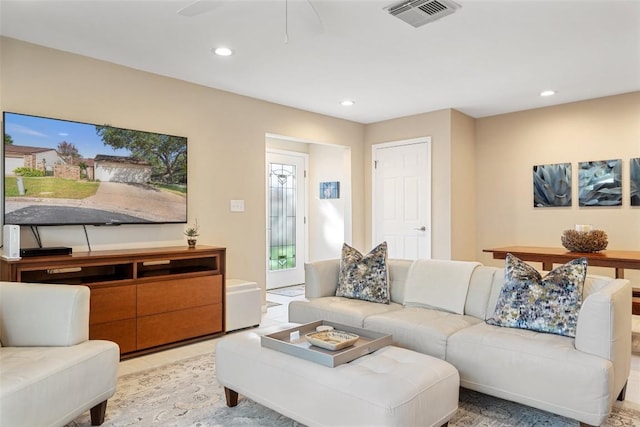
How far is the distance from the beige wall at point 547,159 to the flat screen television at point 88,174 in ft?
12.8

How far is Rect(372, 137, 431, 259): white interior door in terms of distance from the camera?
5.46 m

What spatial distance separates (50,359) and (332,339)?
134 cm

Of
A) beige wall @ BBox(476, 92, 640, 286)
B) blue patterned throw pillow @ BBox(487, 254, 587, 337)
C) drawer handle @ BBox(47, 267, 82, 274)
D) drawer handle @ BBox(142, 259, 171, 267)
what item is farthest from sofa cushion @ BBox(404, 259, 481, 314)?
beige wall @ BBox(476, 92, 640, 286)

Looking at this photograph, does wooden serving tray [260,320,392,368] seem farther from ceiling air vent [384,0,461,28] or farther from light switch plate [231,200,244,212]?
light switch plate [231,200,244,212]

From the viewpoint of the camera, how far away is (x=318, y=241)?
22.1 ft

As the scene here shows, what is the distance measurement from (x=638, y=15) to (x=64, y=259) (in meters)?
4.18

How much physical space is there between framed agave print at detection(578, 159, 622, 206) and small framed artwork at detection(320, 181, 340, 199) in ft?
10.4

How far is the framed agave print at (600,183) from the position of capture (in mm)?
4605

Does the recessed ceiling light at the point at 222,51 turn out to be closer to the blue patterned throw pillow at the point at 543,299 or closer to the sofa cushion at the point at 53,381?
the sofa cushion at the point at 53,381

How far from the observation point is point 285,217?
21.4 feet

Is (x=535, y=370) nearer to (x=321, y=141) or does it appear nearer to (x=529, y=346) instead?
(x=529, y=346)

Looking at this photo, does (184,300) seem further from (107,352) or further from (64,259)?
(107,352)

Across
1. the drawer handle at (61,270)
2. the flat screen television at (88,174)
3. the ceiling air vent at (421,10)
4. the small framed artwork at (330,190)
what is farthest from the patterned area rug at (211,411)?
the small framed artwork at (330,190)

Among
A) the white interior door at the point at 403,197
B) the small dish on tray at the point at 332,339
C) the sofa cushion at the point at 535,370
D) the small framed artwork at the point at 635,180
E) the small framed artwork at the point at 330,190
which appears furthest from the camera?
the small framed artwork at the point at 330,190
